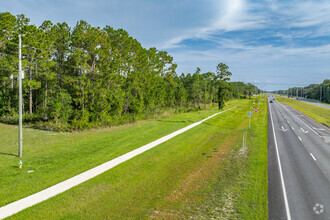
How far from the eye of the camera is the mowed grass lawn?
8.19 m

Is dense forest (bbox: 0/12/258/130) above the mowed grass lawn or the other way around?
above

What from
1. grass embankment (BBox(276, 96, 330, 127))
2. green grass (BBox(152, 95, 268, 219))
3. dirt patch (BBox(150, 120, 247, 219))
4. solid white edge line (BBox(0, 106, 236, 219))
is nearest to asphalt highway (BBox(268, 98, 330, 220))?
green grass (BBox(152, 95, 268, 219))

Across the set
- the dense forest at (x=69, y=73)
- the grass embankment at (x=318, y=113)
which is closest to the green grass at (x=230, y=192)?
the dense forest at (x=69, y=73)

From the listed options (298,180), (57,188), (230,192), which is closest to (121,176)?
(57,188)

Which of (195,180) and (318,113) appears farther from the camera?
(318,113)

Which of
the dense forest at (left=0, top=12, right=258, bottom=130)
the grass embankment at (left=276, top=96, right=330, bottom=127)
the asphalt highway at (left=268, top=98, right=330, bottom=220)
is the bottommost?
the asphalt highway at (left=268, top=98, right=330, bottom=220)

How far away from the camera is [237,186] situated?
33.9 feet

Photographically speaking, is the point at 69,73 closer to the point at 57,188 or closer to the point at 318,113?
the point at 57,188

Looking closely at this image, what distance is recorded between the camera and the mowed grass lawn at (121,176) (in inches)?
322

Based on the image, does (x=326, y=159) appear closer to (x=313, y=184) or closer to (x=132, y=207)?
(x=313, y=184)

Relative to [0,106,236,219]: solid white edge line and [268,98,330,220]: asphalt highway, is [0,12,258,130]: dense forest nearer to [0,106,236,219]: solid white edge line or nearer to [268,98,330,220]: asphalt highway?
[0,106,236,219]: solid white edge line

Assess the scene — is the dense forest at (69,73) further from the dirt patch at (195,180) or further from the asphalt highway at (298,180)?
the asphalt highway at (298,180)

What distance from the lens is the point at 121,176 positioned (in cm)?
1125

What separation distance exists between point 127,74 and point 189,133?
16.7m
